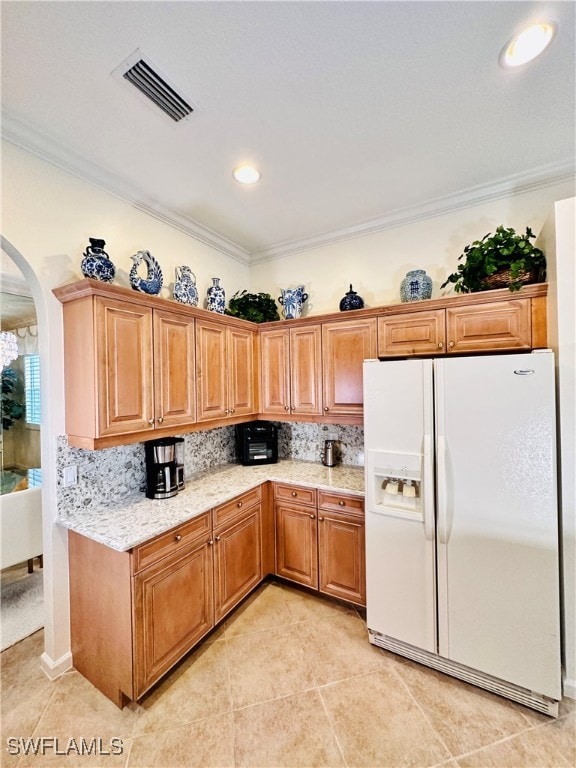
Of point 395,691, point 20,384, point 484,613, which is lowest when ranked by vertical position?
point 395,691

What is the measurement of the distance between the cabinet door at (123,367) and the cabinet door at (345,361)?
1.36 meters

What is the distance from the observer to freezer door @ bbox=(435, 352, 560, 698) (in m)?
1.56

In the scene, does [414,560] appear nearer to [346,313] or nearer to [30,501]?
[346,313]

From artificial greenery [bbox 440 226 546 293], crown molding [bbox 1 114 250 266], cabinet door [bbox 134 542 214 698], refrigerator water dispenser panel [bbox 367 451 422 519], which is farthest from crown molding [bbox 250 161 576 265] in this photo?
cabinet door [bbox 134 542 214 698]

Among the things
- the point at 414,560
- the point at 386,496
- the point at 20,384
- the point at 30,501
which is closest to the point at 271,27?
the point at 386,496

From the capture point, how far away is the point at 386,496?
1.98m

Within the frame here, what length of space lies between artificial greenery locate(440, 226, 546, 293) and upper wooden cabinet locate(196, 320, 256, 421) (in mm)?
1820

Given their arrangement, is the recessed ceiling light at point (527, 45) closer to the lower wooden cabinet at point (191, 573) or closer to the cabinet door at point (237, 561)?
the lower wooden cabinet at point (191, 573)

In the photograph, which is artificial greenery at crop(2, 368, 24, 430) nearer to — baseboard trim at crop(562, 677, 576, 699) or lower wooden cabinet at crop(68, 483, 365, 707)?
lower wooden cabinet at crop(68, 483, 365, 707)

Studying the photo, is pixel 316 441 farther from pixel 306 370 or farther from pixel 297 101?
pixel 297 101

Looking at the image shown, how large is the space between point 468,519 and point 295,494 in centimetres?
122

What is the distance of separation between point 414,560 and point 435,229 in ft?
8.05

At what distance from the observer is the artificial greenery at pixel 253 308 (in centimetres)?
291

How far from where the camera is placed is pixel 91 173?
1960 mm
